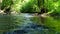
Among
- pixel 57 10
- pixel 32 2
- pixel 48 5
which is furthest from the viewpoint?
pixel 32 2

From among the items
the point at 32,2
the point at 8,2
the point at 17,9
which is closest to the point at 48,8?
the point at 32,2

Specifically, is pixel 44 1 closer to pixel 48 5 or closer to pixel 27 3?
pixel 48 5

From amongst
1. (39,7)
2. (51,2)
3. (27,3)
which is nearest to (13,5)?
(27,3)

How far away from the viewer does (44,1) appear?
55.1m

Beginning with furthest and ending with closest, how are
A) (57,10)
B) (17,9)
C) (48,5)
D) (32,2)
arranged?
1. (17,9)
2. (32,2)
3. (48,5)
4. (57,10)

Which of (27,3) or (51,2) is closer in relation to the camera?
(51,2)

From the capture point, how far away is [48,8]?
177 ft

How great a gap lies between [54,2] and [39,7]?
5662 mm

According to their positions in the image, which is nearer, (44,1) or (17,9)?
(44,1)

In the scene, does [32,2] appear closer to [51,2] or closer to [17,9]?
[17,9]

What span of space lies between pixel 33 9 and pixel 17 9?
636 cm

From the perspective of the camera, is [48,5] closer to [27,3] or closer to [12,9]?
[27,3]

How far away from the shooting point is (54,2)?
5275 cm

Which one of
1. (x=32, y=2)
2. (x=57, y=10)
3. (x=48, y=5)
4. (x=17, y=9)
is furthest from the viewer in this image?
(x=17, y=9)
